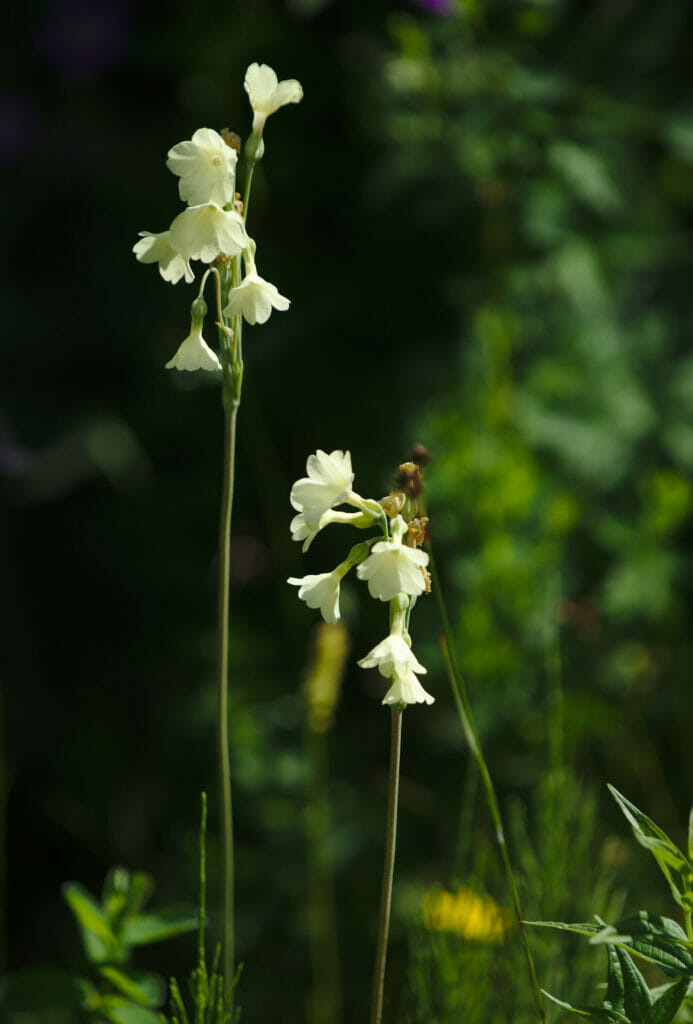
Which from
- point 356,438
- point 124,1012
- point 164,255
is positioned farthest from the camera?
point 356,438

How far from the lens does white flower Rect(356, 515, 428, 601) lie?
59cm

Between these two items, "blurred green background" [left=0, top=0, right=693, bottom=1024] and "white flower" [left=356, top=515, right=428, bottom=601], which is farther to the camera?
"blurred green background" [left=0, top=0, right=693, bottom=1024]

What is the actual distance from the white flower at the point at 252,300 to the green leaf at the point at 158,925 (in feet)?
1.63

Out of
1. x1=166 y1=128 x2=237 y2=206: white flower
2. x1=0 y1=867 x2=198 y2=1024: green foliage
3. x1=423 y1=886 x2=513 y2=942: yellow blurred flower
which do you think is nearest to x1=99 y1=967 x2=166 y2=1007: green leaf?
x1=0 y1=867 x2=198 y2=1024: green foliage

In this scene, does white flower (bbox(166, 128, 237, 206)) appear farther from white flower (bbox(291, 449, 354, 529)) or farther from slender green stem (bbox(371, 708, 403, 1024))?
slender green stem (bbox(371, 708, 403, 1024))

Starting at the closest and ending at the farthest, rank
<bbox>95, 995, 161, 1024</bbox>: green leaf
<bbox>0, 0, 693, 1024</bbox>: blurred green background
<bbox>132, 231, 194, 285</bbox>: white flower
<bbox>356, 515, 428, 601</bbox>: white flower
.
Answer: <bbox>356, 515, 428, 601</bbox>: white flower, <bbox>132, 231, 194, 285</bbox>: white flower, <bbox>95, 995, 161, 1024</bbox>: green leaf, <bbox>0, 0, 693, 1024</bbox>: blurred green background

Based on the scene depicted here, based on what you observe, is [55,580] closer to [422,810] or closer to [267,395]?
[267,395]

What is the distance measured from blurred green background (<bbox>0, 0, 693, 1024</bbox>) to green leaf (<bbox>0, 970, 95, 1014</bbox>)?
0.58m

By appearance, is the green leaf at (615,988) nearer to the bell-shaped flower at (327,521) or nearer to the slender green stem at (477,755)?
the slender green stem at (477,755)

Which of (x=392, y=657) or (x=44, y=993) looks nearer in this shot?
(x=392, y=657)

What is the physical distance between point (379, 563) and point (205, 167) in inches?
10.7

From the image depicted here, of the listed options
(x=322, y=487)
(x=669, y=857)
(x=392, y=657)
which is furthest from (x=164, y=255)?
(x=669, y=857)

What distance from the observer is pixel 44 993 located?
88cm

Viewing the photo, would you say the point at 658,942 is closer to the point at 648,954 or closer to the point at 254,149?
the point at 648,954
